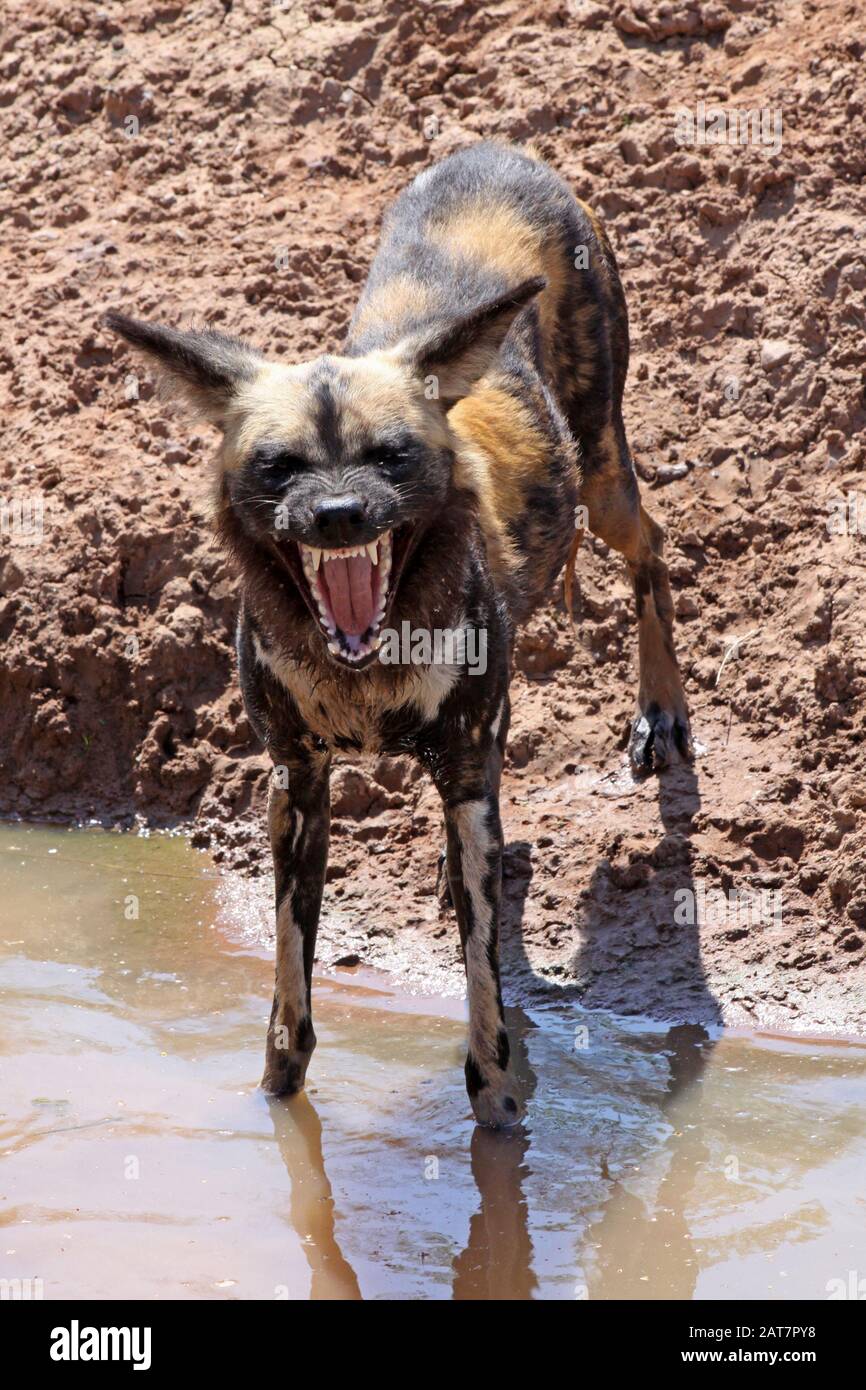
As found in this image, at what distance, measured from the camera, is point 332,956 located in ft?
18.2

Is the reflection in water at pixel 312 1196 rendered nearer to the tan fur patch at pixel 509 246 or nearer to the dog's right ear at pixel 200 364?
the dog's right ear at pixel 200 364

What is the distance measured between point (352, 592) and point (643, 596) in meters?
2.17

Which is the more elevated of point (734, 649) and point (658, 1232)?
point (734, 649)

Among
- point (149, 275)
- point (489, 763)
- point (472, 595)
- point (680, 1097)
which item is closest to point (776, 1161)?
point (680, 1097)

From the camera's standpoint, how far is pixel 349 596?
13.6 feet

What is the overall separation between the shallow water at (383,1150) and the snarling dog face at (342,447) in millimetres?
1307

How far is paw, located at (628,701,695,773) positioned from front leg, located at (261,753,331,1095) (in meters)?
1.56

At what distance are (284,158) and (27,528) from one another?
2.48 m

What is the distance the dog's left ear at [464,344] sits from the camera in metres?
4.18
